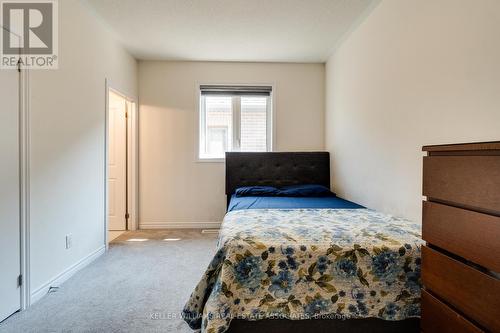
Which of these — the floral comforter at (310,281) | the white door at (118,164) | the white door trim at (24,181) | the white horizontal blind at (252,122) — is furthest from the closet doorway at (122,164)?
the floral comforter at (310,281)

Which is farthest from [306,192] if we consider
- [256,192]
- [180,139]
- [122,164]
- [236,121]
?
[122,164]

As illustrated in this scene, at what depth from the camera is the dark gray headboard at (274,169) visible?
3688mm

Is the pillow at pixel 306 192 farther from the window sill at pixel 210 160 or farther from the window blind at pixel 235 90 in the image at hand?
the window blind at pixel 235 90

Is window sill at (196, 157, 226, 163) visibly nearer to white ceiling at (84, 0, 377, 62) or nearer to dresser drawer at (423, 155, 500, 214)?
white ceiling at (84, 0, 377, 62)

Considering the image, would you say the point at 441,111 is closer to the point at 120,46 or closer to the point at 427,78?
the point at 427,78

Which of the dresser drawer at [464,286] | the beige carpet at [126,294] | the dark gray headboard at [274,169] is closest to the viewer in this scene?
the dresser drawer at [464,286]

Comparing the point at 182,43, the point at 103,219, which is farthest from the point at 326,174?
the point at 103,219

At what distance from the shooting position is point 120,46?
131 inches

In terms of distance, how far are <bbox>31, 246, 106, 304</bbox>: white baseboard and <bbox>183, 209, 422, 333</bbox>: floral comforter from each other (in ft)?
4.35

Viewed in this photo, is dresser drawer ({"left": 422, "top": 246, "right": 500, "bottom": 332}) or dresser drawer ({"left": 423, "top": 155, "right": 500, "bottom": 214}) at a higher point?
dresser drawer ({"left": 423, "top": 155, "right": 500, "bottom": 214})

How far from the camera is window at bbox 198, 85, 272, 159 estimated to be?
4020 mm

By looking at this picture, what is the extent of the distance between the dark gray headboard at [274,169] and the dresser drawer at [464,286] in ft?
8.58

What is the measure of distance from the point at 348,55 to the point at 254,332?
299cm

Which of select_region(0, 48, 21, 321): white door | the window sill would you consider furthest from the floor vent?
select_region(0, 48, 21, 321): white door
